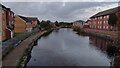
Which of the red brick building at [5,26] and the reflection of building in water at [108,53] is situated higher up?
the red brick building at [5,26]

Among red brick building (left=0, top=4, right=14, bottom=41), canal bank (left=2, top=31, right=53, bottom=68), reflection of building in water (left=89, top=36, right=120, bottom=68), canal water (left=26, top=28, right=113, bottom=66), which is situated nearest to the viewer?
reflection of building in water (left=89, top=36, right=120, bottom=68)

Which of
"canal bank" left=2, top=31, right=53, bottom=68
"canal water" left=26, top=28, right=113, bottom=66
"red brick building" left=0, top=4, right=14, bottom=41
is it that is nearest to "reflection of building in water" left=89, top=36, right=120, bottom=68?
"canal water" left=26, top=28, right=113, bottom=66

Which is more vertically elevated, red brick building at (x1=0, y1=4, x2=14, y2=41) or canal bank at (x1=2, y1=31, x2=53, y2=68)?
red brick building at (x1=0, y1=4, x2=14, y2=41)

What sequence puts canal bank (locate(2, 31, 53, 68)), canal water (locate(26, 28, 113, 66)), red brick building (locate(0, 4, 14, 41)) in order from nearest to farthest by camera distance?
canal bank (locate(2, 31, 53, 68))
canal water (locate(26, 28, 113, 66))
red brick building (locate(0, 4, 14, 41))

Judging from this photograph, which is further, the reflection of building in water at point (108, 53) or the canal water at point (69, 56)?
the canal water at point (69, 56)

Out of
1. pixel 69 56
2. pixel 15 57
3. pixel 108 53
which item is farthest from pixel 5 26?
pixel 108 53

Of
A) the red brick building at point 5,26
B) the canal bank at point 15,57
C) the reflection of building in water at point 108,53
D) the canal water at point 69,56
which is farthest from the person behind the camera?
the red brick building at point 5,26

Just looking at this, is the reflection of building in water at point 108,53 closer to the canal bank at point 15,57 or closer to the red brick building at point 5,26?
the canal bank at point 15,57

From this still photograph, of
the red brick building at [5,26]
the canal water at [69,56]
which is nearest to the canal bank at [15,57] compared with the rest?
the canal water at [69,56]

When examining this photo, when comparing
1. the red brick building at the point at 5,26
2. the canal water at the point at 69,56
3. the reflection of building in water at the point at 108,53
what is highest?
the red brick building at the point at 5,26

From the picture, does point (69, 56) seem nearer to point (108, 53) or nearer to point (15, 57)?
point (108, 53)

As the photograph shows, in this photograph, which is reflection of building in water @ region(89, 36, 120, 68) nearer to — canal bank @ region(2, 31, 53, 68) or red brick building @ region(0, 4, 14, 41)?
canal bank @ region(2, 31, 53, 68)

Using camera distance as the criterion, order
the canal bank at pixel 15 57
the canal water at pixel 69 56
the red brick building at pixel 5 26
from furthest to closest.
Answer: the red brick building at pixel 5 26 < the canal water at pixel 69 56 < the canal bank at pixel 15 57

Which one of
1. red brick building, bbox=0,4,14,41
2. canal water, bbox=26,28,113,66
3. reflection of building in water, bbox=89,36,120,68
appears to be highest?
red brick building, bbox=0,4,14,41
